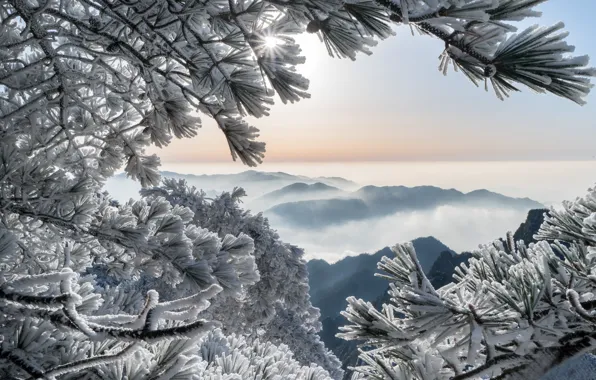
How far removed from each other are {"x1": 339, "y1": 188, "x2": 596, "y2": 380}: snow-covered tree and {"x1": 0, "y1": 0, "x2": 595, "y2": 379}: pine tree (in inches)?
28.8

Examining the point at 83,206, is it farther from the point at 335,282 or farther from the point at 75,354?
the point at 335,282

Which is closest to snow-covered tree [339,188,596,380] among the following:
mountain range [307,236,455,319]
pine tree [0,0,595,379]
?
pine tree [0,0,595,379]

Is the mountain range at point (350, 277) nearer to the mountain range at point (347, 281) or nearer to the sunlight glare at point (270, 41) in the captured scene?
the mountain range at point (347, 281)

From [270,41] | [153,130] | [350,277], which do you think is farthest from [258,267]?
[350,277]

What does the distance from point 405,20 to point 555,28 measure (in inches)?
18.4

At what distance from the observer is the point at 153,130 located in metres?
3.62

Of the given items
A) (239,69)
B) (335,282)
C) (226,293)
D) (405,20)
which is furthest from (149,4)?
(335,282)

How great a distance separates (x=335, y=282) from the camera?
9062 centimetres

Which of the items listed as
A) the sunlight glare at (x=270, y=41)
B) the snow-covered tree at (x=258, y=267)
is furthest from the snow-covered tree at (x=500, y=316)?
the snow-covered tree at (x=258, y=267)

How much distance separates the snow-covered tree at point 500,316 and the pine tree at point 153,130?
28.8 inches

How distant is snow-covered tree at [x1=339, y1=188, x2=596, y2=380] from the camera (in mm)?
1529

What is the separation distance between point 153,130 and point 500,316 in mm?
3075

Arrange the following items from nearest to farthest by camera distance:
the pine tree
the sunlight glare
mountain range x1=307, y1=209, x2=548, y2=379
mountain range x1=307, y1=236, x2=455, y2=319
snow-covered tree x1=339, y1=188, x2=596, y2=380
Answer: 1. the pine tree
2. snow-covered tree x1=339, y1=188, x2=596, y2=380
3. the sunlight glare
4. mountain range x1=307, y1=209, x2=548, y2=379
5. mountain range x1=307, y1=236, x2=455, y2=319

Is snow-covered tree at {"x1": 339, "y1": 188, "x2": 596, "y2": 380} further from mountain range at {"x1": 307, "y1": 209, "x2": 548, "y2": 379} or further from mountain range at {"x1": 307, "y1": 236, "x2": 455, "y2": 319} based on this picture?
mountain range at {"x1": 307, "y1": 236, "x2": 455, "y2": 319}
